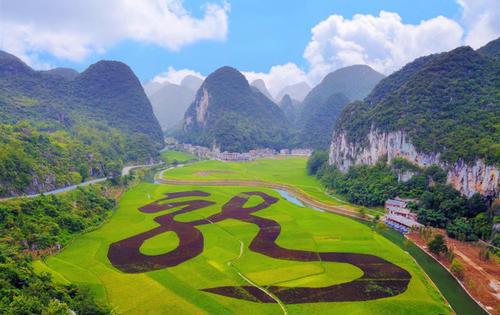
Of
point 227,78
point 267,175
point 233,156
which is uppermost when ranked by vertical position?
point 227,78

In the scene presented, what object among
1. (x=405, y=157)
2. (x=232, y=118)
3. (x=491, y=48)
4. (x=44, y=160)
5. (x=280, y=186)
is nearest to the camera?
(x=44, y=160)

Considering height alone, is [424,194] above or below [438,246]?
above

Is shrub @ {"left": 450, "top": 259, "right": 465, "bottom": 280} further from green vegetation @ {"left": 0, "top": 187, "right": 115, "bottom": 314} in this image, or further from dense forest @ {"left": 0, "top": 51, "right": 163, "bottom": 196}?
dense forest @ {"left": 0, "top": 51, "right": 163, "bottom": 196}

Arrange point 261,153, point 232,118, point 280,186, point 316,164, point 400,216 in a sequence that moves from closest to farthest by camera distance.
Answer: point 400,216 < point 280,186 < point 316,164 < point 261,153 < point 232,118

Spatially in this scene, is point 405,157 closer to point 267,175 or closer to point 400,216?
point 400,216

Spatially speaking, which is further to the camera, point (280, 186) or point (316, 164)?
point (316, 164)

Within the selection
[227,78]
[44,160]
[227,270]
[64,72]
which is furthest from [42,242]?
[64,72]
